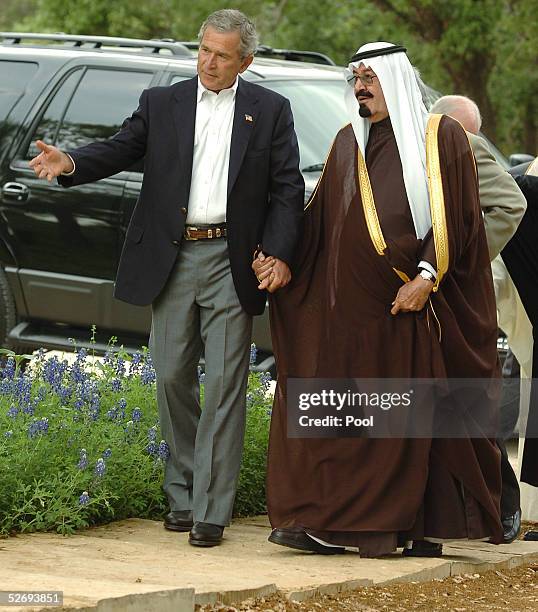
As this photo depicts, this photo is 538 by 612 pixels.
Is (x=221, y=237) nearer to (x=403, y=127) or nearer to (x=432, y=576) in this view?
(x=403, y=127)

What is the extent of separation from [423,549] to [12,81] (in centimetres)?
524

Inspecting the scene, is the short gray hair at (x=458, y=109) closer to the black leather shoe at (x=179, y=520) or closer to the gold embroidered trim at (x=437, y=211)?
the gold embroidered trim at (x=437, y=211)

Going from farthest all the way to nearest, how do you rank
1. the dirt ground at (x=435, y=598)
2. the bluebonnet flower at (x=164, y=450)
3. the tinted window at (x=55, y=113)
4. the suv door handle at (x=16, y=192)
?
the tinted window at (x=55, y=113) → the suv door handle at (x=16, y=192) → the bluebonnet flower at (x=164, y=450) → the dirt ground at (x=435, y=598)

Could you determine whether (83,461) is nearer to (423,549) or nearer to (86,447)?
(86,447)

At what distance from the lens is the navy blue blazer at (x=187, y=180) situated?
601cm

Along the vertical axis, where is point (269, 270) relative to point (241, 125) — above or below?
below

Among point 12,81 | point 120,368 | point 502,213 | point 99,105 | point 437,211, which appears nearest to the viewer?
point 437,211

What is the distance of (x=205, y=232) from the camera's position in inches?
238

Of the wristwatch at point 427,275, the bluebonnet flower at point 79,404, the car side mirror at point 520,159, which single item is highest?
the car side mirror at point 520,159

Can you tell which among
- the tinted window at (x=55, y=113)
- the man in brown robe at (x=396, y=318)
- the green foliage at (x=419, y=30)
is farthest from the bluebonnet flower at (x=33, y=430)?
the green foliage at (x=419, y=30)

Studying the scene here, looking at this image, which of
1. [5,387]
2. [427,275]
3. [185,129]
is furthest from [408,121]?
[5,387]

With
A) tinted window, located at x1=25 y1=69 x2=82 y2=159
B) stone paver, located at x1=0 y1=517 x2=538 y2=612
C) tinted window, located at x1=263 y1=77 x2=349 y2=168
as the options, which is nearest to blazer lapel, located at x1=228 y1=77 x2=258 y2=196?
stone paver, located at x1=0 y1=517 x2=538 y2=612

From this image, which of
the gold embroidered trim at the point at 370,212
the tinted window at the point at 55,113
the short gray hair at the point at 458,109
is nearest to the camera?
the gold embroidered trim at the point at 370,212

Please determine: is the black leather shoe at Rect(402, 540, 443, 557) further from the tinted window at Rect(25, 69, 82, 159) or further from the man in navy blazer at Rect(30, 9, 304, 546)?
the tinted window at Rect(25, 69, 82, 159)
